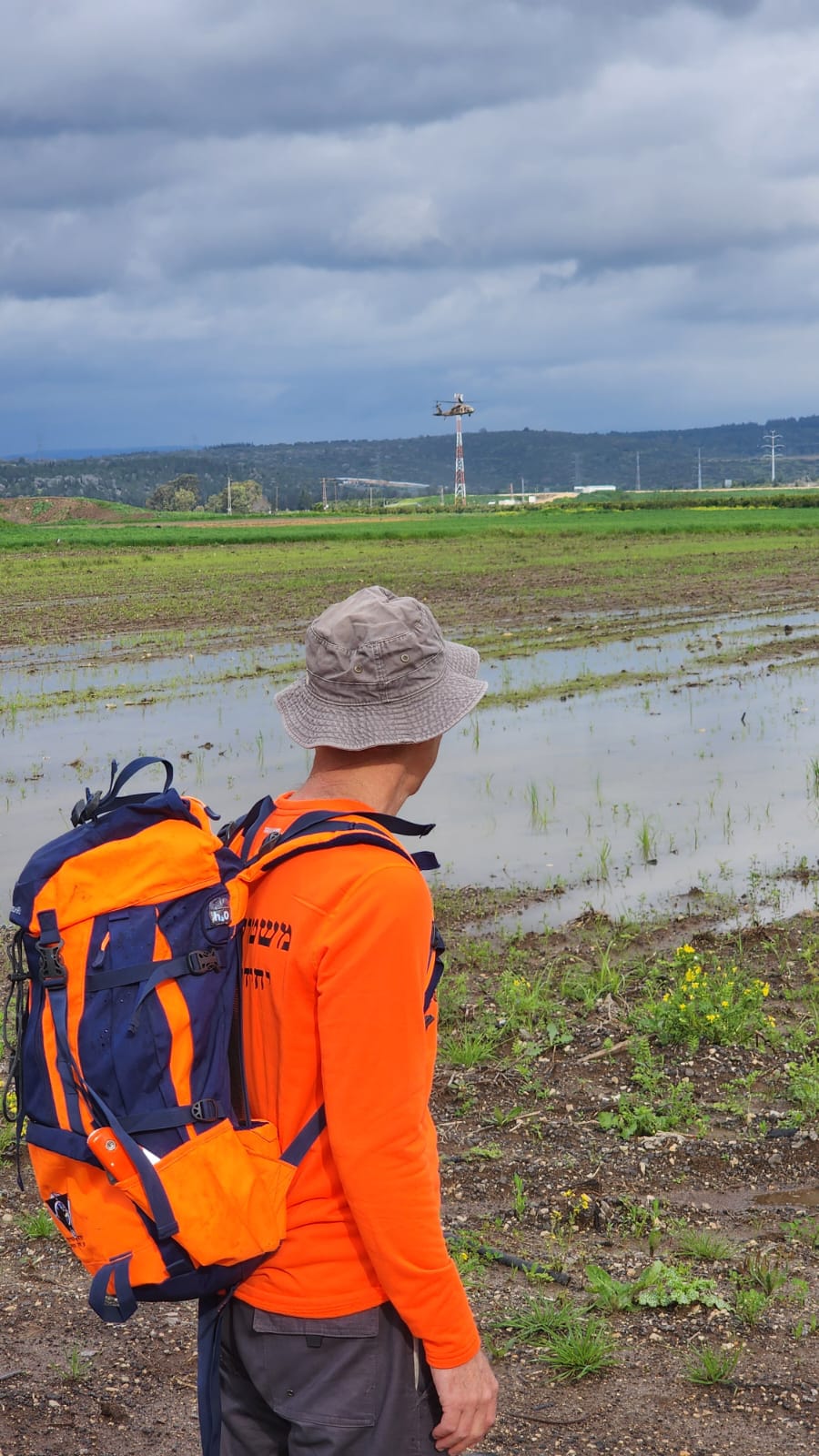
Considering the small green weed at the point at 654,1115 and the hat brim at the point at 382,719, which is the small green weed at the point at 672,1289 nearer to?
the small green weed at the point at 654,1115

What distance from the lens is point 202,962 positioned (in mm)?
1918

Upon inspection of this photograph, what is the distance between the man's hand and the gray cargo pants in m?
0.03

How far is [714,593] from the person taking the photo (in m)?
25.1

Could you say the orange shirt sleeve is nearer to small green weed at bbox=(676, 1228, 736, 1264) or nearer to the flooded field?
small green weed at bbox=(676, 1228, 736, 1264)

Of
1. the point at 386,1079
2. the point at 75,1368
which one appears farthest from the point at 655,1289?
the point at 386,1079

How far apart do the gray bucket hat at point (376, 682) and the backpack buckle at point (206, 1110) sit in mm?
543

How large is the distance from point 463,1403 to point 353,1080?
20.5 inches

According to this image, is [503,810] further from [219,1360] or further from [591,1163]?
[219,1360]

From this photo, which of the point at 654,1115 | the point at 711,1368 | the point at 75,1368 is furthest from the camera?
the point at 654,1115

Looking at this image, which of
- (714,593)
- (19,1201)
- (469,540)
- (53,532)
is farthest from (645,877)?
(53,532)

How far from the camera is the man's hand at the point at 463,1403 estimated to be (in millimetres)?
1985

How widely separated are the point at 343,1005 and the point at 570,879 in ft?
21.3

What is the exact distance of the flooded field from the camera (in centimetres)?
847

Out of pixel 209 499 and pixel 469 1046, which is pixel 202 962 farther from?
pixel 209 499
